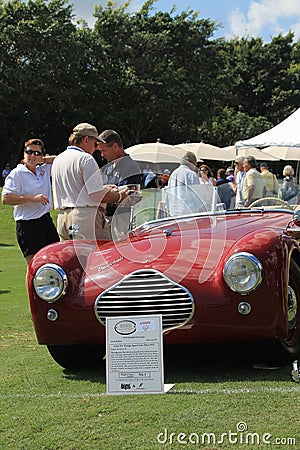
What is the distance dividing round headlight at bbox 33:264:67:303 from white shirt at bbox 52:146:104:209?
117 cm

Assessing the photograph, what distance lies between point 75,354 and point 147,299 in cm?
89

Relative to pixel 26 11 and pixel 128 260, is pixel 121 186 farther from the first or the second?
pixel 26 11

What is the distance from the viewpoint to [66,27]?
40.7 meters

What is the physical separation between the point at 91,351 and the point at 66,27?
37.7 metres

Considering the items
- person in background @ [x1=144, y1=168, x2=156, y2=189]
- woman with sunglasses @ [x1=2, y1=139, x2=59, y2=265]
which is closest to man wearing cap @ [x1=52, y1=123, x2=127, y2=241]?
person in background @ [x1=144, y1=168, x2=156, y2=189]

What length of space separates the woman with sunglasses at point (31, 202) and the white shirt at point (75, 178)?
83 cm

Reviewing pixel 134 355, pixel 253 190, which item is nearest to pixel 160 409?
pixel 134 355

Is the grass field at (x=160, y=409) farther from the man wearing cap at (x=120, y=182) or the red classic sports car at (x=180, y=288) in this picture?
the man wearing cap at (x=120, y=182)

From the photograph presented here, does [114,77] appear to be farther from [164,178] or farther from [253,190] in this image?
[164,178]

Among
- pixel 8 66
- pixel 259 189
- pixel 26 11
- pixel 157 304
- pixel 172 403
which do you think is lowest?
pixel 172 403

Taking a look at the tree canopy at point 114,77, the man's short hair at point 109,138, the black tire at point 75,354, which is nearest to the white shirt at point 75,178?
the man's short hair at point 109,138

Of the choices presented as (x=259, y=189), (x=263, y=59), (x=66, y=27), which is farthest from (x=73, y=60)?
(x=259, y=189)

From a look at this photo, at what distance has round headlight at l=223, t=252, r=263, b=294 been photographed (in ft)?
15.1

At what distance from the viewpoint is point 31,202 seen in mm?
7270
